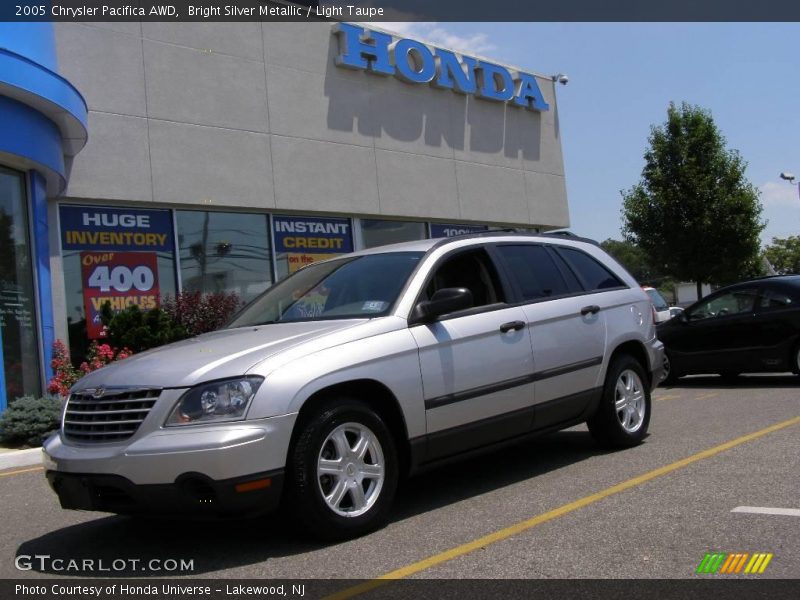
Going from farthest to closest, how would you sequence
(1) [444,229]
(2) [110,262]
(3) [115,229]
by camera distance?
(1) [444,229] → (3) [115,229] → (2) [110,262]

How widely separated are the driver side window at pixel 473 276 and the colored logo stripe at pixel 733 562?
2.44 meters

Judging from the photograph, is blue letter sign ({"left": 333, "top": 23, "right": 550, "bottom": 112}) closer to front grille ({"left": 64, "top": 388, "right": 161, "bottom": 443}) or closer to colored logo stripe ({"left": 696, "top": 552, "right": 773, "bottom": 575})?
front grille ({"left": 64, "top": 388, "right": 161, "bottom": 443})

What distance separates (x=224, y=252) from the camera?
15289 millimetres

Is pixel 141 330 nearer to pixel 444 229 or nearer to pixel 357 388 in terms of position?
pixel 357 388

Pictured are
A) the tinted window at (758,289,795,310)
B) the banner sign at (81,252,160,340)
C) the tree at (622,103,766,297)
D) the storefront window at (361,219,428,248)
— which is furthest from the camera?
the tree at (622,103,766,297)

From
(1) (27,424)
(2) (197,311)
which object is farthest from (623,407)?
(2) (197,311)

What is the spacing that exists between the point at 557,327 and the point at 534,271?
19.4 inches

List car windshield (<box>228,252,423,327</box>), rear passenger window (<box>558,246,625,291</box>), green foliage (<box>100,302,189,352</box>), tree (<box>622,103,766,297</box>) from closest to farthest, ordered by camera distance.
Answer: car windshield (<box>228,252,423,327</box>) → rear passenger window (<box>558,246,625,291</box>) → green foliage (<box>100,302,189,352</box>) → tree (<box>622,103,766,297</box>)

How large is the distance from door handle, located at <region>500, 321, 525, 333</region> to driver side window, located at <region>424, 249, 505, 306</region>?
219mm

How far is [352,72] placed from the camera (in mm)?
17344

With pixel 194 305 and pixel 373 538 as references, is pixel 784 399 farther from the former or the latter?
pixel 194 305

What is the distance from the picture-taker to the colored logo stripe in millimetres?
4035

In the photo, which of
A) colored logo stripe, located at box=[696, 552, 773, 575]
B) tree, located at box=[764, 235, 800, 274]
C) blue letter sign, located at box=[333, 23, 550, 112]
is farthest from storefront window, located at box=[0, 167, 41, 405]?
tree, located at box=[764, 235, 800, 274]

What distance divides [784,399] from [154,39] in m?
11.1
